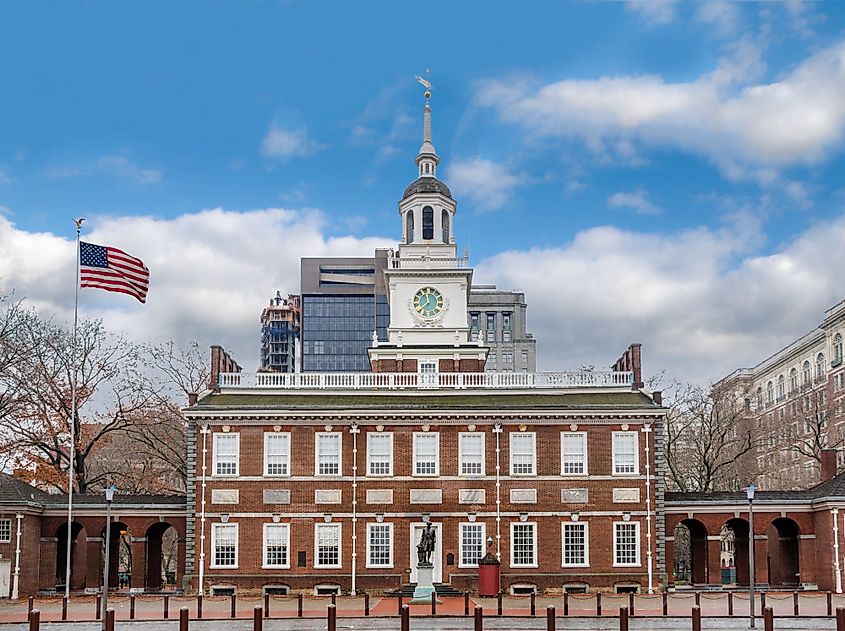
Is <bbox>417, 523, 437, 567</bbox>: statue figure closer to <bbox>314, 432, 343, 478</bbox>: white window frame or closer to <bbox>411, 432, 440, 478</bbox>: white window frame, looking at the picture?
<bbox>411, 432, 440, 478</bbox>: white window frame

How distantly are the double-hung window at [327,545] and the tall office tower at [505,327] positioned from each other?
13962cm

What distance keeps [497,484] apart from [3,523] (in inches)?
785

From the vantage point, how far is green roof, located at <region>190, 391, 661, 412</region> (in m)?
47.9

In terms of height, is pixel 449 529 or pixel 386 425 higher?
pixel 386 425

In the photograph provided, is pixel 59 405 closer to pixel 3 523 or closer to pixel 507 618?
pixel 3 523

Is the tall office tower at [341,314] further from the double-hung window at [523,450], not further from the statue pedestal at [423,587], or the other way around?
the statue pedestal at [423,587]

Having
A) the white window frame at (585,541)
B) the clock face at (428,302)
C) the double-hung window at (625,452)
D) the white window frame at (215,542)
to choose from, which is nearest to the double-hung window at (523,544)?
the white window frame at (585,541)

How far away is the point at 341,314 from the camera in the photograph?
628 ft

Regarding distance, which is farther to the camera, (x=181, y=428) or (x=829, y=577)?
(x=181, y=428)

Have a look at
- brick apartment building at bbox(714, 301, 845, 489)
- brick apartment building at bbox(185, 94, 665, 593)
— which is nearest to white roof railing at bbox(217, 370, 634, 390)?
brick apartment building at bbox(185, 94, 665, 593)

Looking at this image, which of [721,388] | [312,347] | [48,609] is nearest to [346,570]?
[48,609]

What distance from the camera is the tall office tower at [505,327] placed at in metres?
188

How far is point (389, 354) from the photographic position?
58.0 m

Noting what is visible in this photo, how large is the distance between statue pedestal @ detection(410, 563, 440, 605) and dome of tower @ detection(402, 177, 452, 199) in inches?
951
